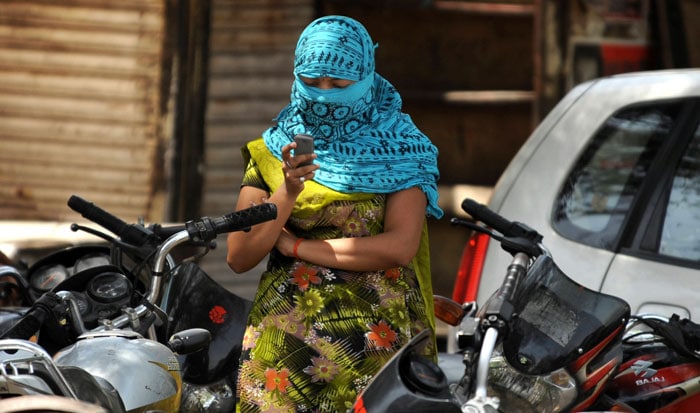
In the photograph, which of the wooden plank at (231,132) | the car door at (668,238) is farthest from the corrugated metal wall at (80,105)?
the car door at (668,238)

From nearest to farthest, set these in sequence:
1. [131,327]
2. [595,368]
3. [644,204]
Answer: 1. [595,368]
2. [131,327]
3. [644,204]

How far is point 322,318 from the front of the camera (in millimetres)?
3617

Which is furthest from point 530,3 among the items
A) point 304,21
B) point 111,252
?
point 111,252

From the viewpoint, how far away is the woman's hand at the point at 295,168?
346 centimetres

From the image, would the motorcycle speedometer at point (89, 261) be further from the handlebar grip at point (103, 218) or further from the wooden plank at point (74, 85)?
the wooden plank at point (74, 85)

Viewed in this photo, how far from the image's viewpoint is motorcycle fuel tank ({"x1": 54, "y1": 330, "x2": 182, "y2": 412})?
3447 mm

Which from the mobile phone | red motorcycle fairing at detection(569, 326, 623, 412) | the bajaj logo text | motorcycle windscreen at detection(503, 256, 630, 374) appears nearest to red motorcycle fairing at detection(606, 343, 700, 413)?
the bajaj logo text

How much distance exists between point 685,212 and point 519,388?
1967 millimetres

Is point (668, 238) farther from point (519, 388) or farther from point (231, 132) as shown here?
point (231, 132)

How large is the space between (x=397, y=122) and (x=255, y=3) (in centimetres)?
572

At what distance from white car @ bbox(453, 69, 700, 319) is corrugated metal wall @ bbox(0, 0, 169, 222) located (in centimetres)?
432

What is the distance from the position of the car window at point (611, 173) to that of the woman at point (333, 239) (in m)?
1.48

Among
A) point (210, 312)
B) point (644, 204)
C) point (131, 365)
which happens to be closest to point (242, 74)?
point (644, 204)

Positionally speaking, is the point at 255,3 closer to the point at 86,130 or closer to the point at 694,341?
the point at 86,130
